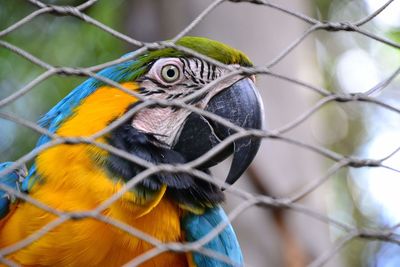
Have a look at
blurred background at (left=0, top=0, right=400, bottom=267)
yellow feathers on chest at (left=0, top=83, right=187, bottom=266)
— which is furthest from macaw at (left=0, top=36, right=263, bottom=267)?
blurred background at (left=0, top=0, right=400, bottom=267)

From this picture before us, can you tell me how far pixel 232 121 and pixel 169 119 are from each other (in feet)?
0.49

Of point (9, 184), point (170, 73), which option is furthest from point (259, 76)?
point (9, 184)

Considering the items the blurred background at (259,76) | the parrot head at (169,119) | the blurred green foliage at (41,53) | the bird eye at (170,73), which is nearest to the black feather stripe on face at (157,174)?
the parrot head at (169,119)

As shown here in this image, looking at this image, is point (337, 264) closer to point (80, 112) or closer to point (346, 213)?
point (80, 112)

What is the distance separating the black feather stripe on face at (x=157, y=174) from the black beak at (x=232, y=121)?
0.04 m

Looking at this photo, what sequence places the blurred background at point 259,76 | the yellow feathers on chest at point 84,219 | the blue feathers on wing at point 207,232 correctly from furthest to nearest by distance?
the blurred background at point 259,76, the blue feathers on wing at point 207,232, the yellow feathers on chest at point 84,219

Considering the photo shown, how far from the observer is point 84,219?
1239mm

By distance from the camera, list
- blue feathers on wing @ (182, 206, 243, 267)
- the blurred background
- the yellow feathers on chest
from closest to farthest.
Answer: the yellow feathers on chest
blue feathers on wing @ (182, 206, 243, 267)
the blurred background

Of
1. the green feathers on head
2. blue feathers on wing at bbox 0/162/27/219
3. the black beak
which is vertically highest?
the green feathers on head

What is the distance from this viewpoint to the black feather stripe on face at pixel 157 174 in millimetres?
1294

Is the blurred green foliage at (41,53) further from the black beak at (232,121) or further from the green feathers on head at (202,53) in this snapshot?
the black beak at (232,121)

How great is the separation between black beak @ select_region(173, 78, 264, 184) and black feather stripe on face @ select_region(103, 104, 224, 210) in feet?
0.14

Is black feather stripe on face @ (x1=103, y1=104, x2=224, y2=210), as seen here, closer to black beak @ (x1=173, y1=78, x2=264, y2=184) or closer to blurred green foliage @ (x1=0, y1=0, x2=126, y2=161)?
black beak @ (x1=173, y1=78, x2=264, y2=184)

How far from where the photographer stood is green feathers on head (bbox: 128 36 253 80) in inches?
56.9
